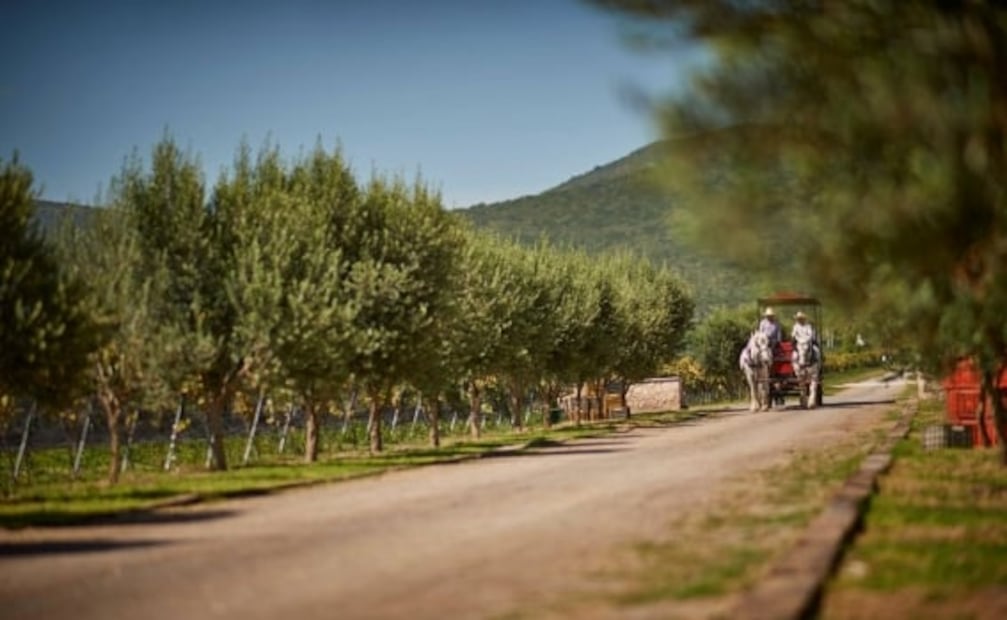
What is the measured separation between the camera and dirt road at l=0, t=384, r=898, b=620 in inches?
387

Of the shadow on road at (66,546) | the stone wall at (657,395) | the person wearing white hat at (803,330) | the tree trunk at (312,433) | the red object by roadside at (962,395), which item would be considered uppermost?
the person wearing white hat at (803,330)

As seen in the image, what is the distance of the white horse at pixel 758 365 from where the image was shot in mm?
56312

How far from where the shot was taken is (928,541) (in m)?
12.4

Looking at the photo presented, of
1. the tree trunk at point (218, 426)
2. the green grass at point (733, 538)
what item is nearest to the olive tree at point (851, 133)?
the green grass at point (733, 538)

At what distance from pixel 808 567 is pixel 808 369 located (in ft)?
159

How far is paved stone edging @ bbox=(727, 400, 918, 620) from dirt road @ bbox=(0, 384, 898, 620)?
4.55 ft

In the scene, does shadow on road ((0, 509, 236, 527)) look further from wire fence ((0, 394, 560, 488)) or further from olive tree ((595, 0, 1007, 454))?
wire fence ((0, 394, 560, 488))

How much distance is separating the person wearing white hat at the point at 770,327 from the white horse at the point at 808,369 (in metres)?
0.95

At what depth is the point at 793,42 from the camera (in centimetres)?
1255

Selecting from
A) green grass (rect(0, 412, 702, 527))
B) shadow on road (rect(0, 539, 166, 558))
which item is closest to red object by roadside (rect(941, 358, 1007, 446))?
green grass (rect(0, 412, 702, 527))

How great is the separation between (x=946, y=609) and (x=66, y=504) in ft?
49.8

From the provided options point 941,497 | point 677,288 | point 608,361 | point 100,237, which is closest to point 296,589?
point 941,497

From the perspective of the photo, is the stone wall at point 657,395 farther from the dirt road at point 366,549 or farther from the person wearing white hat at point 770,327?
the dirt road at point 366,549

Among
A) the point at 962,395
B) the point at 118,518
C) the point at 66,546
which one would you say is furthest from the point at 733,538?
the point at 962,395
